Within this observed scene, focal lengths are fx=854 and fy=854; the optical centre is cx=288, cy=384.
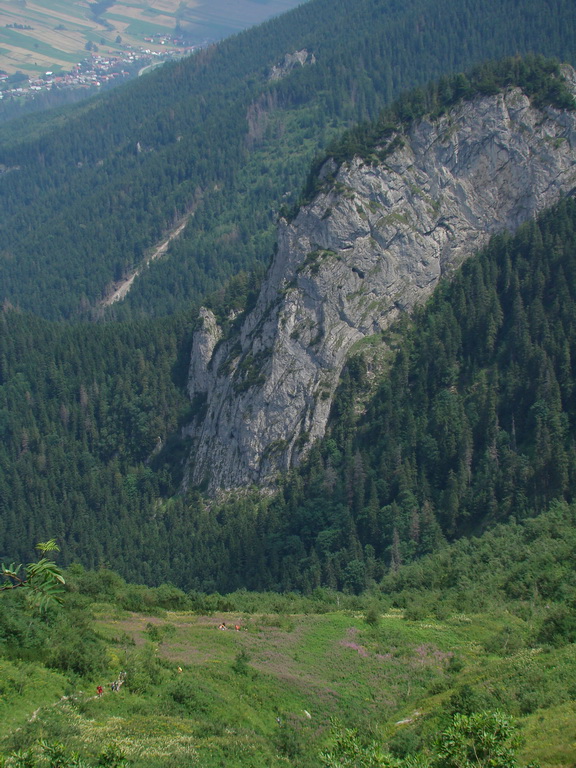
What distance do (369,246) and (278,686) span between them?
99675 mm

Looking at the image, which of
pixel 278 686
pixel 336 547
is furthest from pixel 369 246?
pixel 278 686

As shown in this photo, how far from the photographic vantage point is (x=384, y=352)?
5664 inches

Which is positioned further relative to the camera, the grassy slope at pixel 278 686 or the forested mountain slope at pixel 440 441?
the forested mountain slope at pixel 440 441

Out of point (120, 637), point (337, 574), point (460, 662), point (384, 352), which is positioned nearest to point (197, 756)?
point (120, 637)

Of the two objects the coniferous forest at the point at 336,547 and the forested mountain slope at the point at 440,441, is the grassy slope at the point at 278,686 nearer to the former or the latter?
the coniferous forest at the point at 336,547

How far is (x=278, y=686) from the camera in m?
57.4

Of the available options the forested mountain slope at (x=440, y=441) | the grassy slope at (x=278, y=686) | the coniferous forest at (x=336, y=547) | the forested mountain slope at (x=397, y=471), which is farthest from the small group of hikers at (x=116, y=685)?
the forested mountain slope at (x=440, y=441)

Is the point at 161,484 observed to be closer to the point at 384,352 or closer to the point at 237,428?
A: the point at 237,428

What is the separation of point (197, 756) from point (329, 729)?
12.6m

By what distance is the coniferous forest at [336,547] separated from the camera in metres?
45.4

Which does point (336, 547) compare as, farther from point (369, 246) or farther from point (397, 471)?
point (369, 246)

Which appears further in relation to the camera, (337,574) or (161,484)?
(161,484)

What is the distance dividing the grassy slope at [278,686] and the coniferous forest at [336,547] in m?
0.21

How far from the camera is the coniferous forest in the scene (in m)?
45.4
